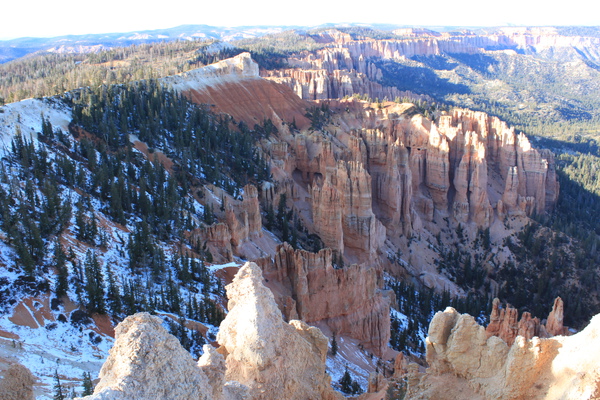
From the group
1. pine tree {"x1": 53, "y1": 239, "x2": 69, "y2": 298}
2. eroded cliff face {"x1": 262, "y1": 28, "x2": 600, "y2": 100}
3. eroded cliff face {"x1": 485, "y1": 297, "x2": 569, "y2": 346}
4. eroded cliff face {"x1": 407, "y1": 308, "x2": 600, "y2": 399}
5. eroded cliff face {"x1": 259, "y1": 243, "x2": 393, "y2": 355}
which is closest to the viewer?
eroded cliff face {"x1": 407, "y1": 308, "x2": 600, "y2": 399}

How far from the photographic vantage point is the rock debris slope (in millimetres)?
6699

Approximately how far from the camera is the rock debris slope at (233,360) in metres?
6.70

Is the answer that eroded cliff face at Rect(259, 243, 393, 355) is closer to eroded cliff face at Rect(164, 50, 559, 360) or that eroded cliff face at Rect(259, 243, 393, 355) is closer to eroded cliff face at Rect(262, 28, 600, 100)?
eroded cliff face at Rect(164, 50, 559, 360)

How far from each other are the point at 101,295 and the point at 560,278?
35900mm

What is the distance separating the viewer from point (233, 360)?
9.66 m

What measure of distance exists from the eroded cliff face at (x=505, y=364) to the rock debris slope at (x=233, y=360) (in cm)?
262

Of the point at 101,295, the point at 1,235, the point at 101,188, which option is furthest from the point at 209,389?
the point at 101,188

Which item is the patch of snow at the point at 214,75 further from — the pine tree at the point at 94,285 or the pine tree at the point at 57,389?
the pine tree at the point at 57,389

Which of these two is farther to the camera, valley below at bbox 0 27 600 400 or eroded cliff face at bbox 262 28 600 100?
eroded cliff face at bbox 262 28 600 100

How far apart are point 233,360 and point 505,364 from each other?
5234 millimetres

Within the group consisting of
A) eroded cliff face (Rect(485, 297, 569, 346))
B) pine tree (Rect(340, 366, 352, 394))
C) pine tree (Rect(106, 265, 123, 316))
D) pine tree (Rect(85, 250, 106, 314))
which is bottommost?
pine tree (Rect(340, 366, 352, 394))

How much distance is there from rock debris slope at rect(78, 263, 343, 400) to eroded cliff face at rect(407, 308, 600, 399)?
2.62 meters

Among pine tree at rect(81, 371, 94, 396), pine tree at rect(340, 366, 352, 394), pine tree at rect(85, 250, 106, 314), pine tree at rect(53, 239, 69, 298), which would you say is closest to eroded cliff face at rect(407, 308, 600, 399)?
pine tree at rect(340, 366, 352, 394)

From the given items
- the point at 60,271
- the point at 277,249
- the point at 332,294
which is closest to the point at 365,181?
the point at 332,294
